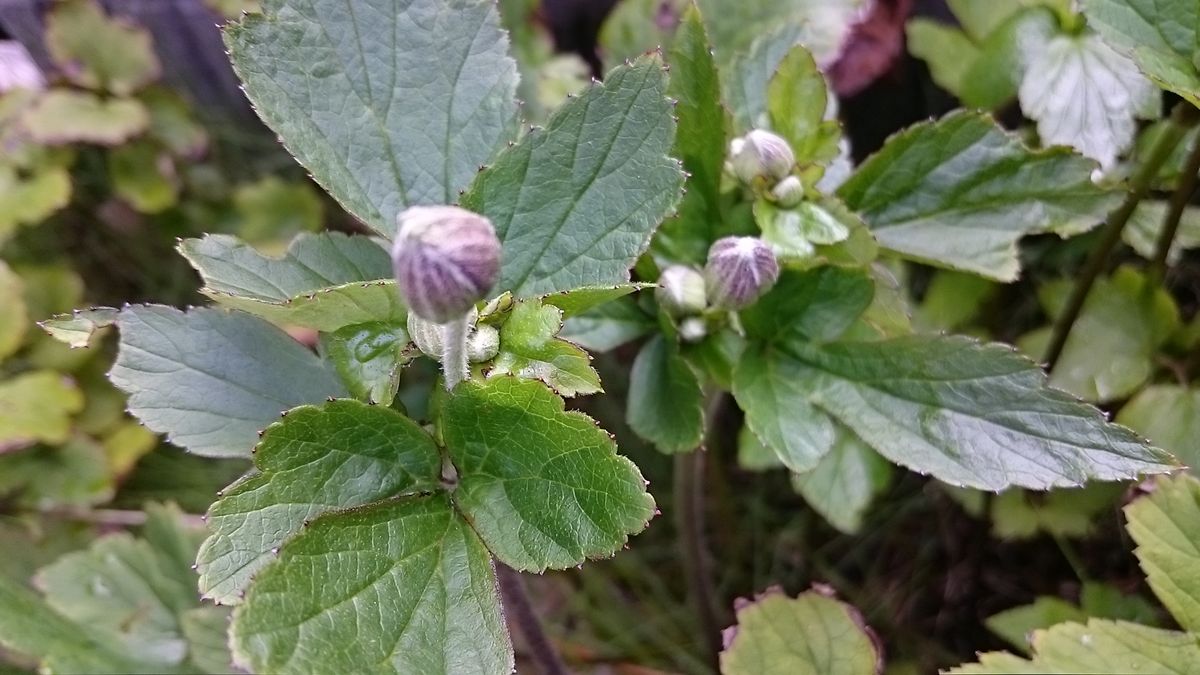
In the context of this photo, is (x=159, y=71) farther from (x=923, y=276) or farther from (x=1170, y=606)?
(x=1170, y=606)

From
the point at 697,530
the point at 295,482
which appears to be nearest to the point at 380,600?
the point at 295,482

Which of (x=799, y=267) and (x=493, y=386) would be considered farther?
(x=799, y=267)

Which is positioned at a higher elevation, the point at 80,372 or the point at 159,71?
the point at 159,71

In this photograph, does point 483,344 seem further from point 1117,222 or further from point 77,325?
point 1117,222

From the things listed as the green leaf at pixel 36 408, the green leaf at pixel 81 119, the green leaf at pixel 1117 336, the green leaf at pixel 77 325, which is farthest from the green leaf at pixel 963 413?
the green leaf at pixel 81 119

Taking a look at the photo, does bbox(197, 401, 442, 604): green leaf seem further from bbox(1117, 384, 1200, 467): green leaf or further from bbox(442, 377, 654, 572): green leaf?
bbox(1117, 384, 1200, 467): green leaf

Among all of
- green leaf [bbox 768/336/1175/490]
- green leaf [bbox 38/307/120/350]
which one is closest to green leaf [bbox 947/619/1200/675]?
green leaf [bbox 768/336/1175/490]

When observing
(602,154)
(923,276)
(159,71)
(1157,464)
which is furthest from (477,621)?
(159,71)
